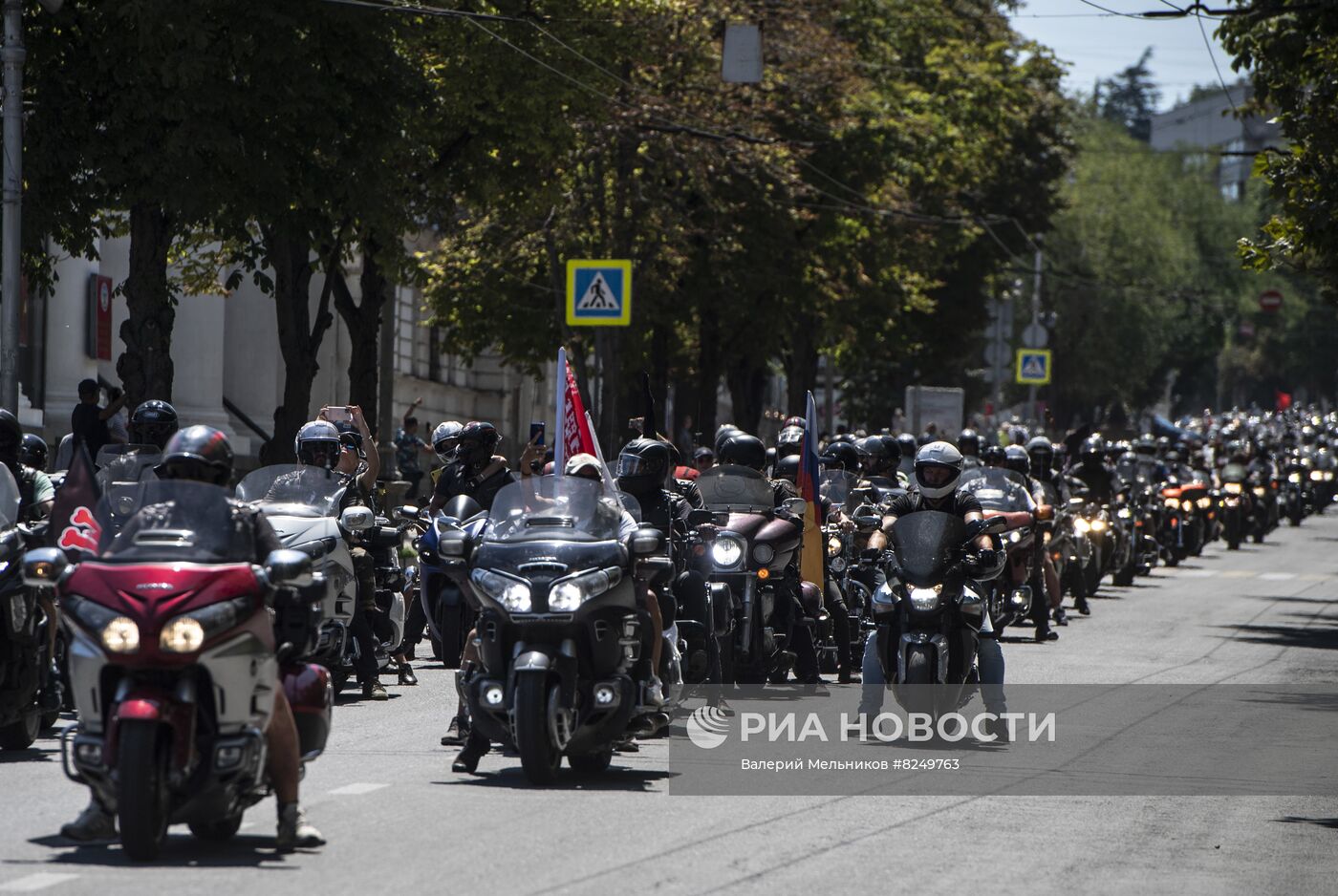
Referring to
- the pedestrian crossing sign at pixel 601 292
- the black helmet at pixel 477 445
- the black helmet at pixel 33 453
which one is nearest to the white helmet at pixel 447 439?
the black helmet at pixel 477 445

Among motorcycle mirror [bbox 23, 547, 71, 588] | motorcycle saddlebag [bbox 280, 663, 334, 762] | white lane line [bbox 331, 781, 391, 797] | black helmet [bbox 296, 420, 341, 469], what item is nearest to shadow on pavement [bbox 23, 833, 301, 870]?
motorcycle saddlebag [bbox 280, 663, 334, 762]

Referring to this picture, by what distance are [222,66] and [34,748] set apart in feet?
31.6

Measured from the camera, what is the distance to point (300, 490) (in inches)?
527

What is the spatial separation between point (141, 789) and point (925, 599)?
18.3ft

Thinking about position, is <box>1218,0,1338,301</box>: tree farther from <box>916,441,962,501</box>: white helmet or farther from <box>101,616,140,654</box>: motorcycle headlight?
<box>101,616,140,654</box>: motorcycle headlight

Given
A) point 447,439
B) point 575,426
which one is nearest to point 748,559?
point 575,426

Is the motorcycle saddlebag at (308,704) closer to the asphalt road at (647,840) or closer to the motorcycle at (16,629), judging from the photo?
the asphalt road at (647,840)

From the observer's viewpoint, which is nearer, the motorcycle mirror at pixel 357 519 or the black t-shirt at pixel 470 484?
the motorcycle mirror at pixel 357 519

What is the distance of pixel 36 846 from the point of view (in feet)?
27.9

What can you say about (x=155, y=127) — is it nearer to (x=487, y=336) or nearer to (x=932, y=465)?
(x=932, y=465)

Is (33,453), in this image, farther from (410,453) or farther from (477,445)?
(410,453)

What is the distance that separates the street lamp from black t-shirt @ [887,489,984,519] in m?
9.25

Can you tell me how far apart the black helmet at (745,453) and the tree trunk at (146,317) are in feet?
23.5

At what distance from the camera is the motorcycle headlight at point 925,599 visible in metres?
12.4
